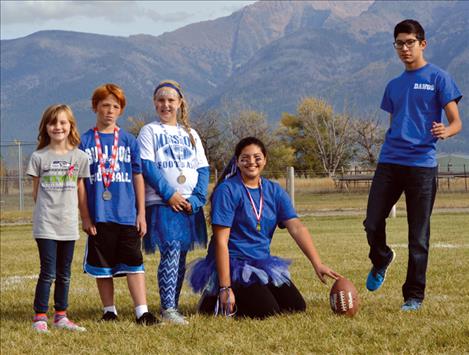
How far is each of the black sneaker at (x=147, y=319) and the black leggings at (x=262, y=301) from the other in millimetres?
444

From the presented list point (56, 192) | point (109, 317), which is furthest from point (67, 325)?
point (56, 192)

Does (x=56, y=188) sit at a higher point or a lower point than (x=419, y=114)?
lower

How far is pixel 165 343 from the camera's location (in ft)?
17.5

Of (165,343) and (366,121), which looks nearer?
(165,343)

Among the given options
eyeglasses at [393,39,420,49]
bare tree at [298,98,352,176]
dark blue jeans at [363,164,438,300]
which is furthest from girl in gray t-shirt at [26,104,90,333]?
bare tree at [298,98,352,176]

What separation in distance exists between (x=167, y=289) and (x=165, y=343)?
3.11 ft

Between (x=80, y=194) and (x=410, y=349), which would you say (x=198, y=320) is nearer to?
(x=80, y=194)

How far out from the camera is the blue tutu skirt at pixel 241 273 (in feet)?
20.7

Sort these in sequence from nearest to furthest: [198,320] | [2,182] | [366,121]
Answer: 1. [198,320]
2. [2,182]
3. [366,121]

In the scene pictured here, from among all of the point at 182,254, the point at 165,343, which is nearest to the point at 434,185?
the point at 182,254

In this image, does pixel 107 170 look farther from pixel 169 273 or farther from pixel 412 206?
pixel 412 206

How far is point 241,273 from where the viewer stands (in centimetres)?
630

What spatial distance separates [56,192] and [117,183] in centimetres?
42

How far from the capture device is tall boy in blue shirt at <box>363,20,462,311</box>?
20.3ft
